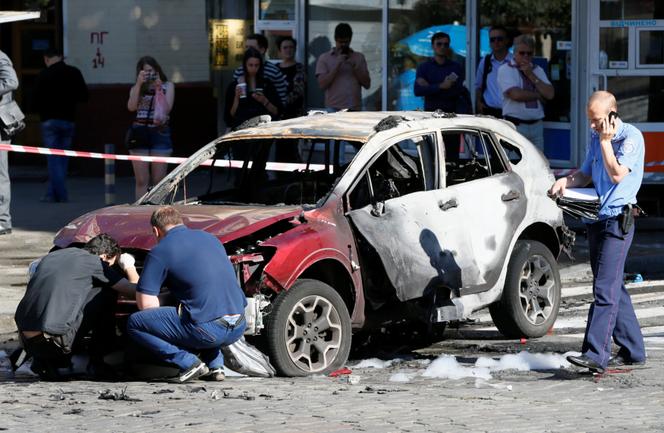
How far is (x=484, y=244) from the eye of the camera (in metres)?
10.2

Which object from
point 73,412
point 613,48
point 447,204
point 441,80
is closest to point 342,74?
point 441,80

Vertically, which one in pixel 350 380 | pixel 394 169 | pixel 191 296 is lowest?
pixel 350 380

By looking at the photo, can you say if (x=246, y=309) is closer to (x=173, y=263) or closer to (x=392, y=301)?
(x=173, y=263)

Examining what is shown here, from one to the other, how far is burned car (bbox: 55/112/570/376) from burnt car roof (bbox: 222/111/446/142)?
0.01 m

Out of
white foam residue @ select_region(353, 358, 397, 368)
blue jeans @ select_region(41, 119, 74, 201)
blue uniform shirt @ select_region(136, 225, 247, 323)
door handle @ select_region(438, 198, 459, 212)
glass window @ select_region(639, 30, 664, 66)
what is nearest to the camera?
blue uniform shirt @ select_region(136, 225, 247, 323)

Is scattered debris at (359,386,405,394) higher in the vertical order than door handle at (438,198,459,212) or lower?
lower

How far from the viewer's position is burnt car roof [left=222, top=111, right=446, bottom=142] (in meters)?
10.1

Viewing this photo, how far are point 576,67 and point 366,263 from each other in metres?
8.83

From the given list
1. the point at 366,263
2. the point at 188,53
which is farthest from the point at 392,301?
the point at 188,53

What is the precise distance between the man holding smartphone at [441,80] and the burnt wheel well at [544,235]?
621 centimetres

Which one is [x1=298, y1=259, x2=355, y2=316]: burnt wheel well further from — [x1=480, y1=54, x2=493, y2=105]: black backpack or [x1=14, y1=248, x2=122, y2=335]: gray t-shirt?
[x1=480, y1=54, x2=493, y2=105]: black backpack

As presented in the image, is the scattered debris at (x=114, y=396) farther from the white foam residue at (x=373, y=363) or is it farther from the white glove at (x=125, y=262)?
the white foam residue at (x=373, y=363)

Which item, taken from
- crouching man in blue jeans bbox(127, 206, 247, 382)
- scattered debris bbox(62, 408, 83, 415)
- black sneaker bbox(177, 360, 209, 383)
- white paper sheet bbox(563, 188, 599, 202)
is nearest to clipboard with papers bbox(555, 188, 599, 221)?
white paper sheet bbox(563, 188, 599, 202)

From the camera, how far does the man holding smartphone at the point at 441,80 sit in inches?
677
